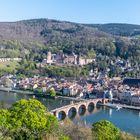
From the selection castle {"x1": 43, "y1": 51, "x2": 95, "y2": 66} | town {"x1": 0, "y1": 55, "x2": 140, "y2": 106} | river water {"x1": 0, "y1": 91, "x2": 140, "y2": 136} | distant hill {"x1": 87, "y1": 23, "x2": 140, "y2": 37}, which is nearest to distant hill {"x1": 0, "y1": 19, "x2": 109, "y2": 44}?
distant hill {"x1": 87, "y1": 23, "x2": 140, "y2": 37}

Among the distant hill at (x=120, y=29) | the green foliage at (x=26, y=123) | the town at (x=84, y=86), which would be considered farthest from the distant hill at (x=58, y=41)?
the green foliage at (x=26, y=123)

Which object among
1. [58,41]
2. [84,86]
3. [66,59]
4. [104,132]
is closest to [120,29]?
[58,41]

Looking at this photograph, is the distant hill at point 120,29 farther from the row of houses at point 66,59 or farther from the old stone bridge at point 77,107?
the old stone bridge at point 77,107

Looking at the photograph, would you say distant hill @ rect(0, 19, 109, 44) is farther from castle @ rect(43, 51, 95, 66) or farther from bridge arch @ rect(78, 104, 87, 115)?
bridge arch @ rect(78, 104, 87, 115)

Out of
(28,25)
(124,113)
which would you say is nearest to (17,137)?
(124,113)

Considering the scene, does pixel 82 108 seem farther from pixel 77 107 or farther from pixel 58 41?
pixel 58 41

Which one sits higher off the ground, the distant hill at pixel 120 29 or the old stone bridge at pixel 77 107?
the distant hill at pixel 120 29
